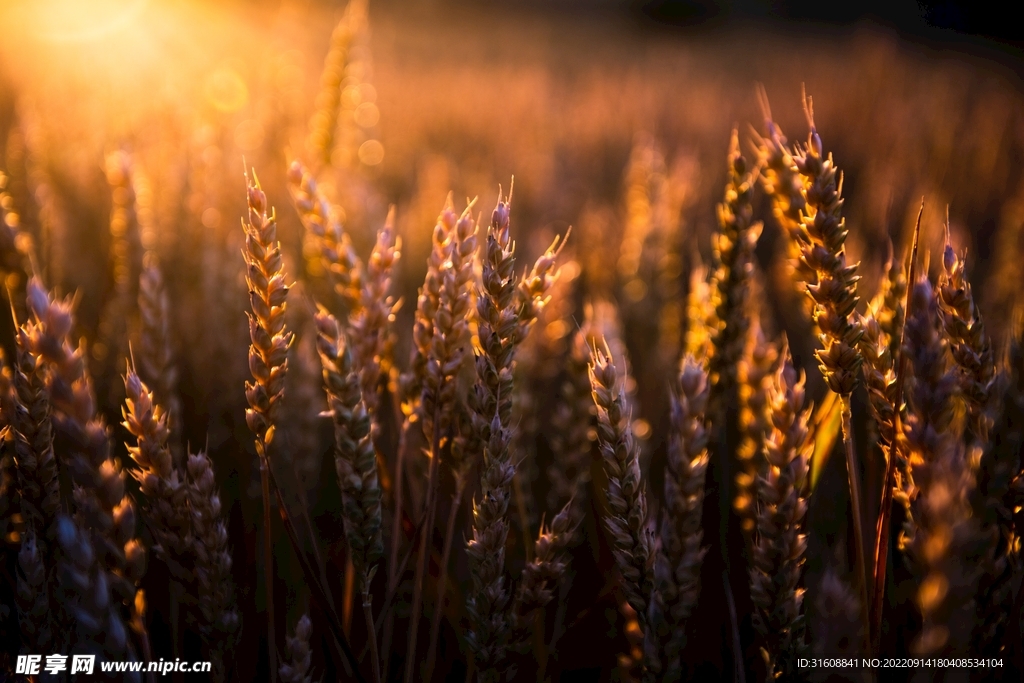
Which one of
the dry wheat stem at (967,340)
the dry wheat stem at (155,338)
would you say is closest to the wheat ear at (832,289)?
the dry wheat stem at (967,340)

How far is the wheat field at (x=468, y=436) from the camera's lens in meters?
0.62

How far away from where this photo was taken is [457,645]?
0.91 m

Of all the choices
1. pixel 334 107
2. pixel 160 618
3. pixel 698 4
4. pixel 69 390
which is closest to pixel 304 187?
pixel 69 390

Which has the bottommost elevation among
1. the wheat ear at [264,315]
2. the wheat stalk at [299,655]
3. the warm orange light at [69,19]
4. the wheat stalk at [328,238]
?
the wheat stalk at [299,655]

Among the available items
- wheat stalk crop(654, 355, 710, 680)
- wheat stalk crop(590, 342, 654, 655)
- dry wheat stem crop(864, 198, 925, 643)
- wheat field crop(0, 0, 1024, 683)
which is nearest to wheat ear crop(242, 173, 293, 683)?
wheat field crop(0, 0, 1024, 683)

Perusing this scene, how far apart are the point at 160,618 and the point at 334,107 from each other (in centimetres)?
113

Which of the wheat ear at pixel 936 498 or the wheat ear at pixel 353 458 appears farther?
the wheat ear at pixel 353 458

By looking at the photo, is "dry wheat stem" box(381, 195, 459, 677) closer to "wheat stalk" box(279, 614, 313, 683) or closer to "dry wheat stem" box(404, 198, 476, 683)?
"dry wheat stem" box(404, 198, 476, 683)

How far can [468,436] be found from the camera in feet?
2.41

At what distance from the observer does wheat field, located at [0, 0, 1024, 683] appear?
0.62 m

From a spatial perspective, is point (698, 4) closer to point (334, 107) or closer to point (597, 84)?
point (597, 84)

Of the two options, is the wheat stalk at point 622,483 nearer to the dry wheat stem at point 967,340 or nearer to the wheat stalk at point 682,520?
the wheat stalk at point 682,520

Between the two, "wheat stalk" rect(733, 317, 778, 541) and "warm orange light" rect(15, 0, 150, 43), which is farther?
"warm orange light" rect(15, 0, 150, 43)

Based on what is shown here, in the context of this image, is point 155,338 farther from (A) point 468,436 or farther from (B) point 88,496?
(A) point 468,436
